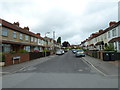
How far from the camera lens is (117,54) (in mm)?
16125

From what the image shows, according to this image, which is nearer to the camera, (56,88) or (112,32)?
(56,88)

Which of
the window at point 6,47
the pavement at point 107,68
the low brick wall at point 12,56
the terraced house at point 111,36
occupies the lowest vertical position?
the pavement at point 107,68

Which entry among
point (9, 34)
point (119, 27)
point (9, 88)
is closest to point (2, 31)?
point (9, 34)

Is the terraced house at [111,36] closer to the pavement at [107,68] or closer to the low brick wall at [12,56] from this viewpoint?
the pavement at [107,68]

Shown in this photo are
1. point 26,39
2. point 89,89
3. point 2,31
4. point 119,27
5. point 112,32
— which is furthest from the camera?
point 26,39

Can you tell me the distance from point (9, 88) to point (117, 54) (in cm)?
1497

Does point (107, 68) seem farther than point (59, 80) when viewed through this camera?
Yes

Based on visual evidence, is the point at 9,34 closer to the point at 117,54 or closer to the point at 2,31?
the point at 2,31

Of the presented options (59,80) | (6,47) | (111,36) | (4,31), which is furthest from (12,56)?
(111,36)

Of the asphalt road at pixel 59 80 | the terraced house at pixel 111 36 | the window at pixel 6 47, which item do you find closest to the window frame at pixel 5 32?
the window at pixel 6 47

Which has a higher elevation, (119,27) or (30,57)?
(119,27)

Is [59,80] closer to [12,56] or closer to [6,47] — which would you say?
[12,56]

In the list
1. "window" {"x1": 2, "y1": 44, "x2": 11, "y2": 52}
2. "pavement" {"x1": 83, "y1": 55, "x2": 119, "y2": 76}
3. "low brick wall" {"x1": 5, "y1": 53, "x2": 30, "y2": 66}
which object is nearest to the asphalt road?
"pavement" {"x1": 83, "y1": 55, "x2": 119, "y2": 76}

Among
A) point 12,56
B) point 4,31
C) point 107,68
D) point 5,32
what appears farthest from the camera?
point 5,32
